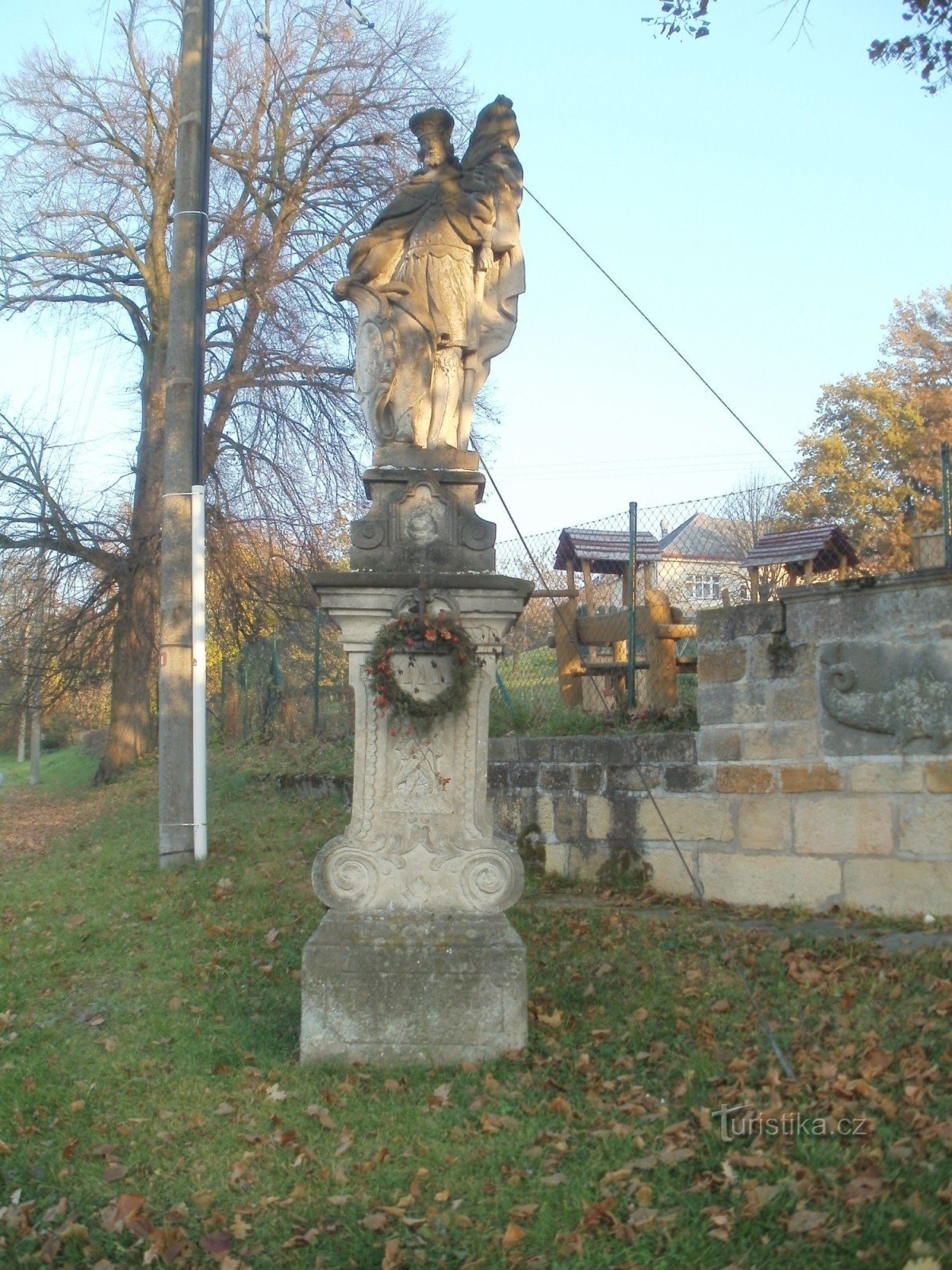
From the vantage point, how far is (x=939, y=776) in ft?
22.4

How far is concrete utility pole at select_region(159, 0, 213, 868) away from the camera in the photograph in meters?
9.03

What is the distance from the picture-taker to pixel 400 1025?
202 inches

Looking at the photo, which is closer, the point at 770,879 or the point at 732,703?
the point at 770,879

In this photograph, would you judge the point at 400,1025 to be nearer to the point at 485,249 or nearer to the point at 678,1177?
the point at 678,1177

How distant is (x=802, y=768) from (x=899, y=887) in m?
0.84

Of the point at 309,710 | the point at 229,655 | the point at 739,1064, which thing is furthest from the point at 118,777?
the point at 739,1064

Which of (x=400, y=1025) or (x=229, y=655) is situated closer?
(x=400, y=1025)

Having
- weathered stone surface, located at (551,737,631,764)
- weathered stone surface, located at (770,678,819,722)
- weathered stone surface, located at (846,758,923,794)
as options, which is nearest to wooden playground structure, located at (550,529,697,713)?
weathered stone surface, located at (551,737,631,764)

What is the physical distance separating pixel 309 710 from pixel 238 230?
6.72 meters

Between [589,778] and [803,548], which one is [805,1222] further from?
[803,548]

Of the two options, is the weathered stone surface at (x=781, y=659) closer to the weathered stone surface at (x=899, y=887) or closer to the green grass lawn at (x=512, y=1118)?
the weathered stone surface at (x=899, y=887)

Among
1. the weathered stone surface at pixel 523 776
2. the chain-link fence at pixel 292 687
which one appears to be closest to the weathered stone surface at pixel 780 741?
the weathered stone surface at pixel 523 776

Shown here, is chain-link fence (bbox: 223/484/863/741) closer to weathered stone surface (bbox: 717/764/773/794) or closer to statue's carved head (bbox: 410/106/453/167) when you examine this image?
weathered stone surface (bbox: 717/764/773/794)

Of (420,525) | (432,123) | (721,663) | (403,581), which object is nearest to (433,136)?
(432,123)
